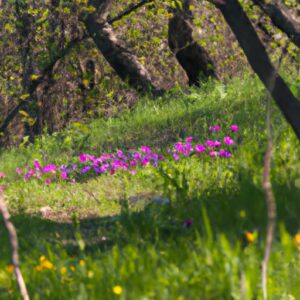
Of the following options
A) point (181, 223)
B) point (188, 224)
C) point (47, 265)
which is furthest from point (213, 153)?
point (47, 265)

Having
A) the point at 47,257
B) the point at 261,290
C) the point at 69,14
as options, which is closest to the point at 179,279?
the point at 261,290

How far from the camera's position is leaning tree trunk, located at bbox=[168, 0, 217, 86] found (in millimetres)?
14094

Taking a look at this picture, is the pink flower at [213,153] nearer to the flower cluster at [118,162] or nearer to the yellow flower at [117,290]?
the flower cluster at [118,162]

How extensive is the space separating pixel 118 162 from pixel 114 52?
18.6ft

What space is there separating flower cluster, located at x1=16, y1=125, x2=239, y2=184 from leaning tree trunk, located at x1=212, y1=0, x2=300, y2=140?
2.12 m

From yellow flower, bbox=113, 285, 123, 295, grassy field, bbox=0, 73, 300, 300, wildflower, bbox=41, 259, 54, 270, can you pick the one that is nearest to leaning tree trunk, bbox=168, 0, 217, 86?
grassy field, bbox=0, 73, 300, 300

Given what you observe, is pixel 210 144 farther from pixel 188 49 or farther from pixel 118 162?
pixel 188 49

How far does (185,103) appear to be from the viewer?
12.3 m

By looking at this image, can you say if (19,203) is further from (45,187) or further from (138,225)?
(138,225)

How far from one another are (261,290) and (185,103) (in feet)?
30.5

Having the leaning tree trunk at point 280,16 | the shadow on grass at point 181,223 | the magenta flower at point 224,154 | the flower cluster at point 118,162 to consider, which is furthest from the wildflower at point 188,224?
the flower cluster at point 118,162

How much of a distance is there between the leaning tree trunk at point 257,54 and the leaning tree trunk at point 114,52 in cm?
733

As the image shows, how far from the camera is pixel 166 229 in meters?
4.63

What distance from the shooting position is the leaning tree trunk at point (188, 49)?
46.2 ft
